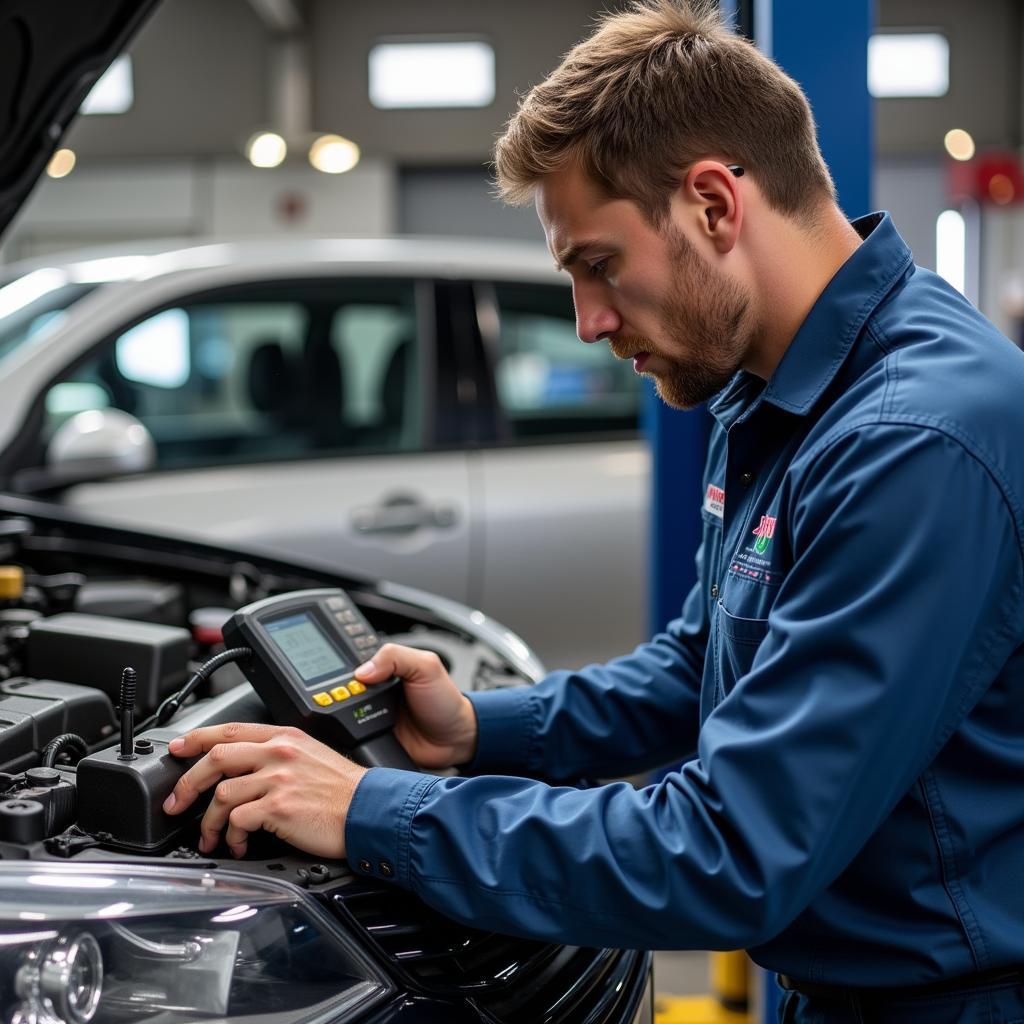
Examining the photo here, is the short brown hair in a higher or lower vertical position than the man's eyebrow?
higher

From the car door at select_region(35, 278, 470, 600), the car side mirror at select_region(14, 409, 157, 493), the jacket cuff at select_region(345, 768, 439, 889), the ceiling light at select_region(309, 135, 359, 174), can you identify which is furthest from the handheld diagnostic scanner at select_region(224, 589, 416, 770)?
the ceiling light at select_region(309, 135, 359, 174)

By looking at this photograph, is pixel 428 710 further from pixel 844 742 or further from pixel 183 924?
pixel 844 742

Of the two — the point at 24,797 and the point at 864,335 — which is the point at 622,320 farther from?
the point at 24,797

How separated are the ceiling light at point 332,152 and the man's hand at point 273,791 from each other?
277 inches

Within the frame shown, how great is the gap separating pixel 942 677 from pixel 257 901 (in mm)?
587

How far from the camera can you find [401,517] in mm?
3064

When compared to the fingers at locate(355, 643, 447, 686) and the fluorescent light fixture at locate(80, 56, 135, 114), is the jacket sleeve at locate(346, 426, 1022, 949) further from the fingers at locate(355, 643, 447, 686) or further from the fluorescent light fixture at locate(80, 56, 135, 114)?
the fluorescent light fixture at locate(80, 56, 135, 114)

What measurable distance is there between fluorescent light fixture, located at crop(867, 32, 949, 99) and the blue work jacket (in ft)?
30.9

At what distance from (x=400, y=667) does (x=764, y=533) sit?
1.51 ft

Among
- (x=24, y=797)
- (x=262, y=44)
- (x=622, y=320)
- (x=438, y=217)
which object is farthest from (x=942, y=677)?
(x=262, y=44)

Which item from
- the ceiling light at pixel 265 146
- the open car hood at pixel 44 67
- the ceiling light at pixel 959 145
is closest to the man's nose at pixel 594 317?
the open car hood at pixel 44 67

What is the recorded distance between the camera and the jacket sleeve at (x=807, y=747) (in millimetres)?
943

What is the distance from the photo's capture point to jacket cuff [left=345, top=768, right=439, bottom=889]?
106 cm

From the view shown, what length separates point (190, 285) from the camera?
3.06 meters
